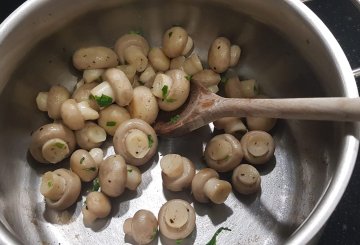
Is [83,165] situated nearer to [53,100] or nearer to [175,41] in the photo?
[53,100]

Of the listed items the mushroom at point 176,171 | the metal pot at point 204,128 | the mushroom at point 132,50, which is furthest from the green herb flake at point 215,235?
the mushroom at point 132,50

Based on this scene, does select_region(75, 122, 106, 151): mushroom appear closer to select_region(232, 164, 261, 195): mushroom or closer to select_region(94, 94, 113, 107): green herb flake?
select_region(94, 94, 113, 107): green herb flake

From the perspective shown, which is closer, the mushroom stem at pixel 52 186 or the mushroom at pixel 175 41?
the mushroom stem at pixel 52 186

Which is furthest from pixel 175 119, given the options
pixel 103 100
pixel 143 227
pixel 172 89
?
pixel 143 227

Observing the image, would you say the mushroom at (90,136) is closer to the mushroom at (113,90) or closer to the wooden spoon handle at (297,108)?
the mushroom at (113,90)

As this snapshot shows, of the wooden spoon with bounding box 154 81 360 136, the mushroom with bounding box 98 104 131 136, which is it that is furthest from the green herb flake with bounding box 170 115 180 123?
the mushroom with bounding box 98 104 131 136

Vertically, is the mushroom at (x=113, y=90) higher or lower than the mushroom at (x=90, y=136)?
higher
